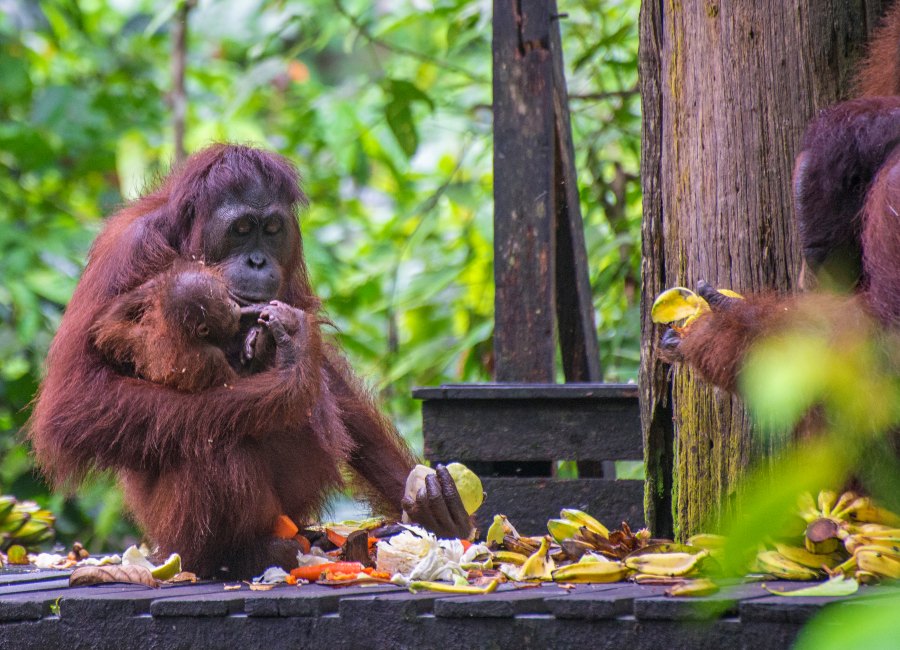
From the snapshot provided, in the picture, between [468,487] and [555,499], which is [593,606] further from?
[555,499]

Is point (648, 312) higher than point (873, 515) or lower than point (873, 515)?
higher

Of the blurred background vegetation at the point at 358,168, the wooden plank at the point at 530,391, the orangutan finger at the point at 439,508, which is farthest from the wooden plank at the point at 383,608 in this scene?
the blurred background vegetation at the point at 358,168

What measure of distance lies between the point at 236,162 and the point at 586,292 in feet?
5.63

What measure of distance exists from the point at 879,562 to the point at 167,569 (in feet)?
4.78

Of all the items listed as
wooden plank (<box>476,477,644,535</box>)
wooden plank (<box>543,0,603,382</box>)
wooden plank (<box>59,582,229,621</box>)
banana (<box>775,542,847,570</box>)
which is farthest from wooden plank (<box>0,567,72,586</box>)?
wooden plank (<box>543,0,603,382</box>)

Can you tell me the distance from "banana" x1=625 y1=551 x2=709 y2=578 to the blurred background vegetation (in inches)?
73.1

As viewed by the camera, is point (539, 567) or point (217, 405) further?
point (217, 405)

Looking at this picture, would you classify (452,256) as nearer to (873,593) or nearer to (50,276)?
(50,276)

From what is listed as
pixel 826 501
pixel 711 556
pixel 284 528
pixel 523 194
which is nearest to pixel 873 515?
pixel 826 501

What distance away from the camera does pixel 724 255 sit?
96.6 inches

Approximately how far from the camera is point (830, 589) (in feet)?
5.79

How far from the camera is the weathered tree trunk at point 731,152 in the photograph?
95.0 inches

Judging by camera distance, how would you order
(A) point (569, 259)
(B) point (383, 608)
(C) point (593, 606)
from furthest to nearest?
(A) point (569, 259) → (B) point (383, 608) → (C) point (593, 606)

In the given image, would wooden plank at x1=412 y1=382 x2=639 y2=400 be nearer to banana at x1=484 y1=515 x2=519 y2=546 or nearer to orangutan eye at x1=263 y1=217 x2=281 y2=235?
banana at x1=484 y1=515 x2=519 y2=546
